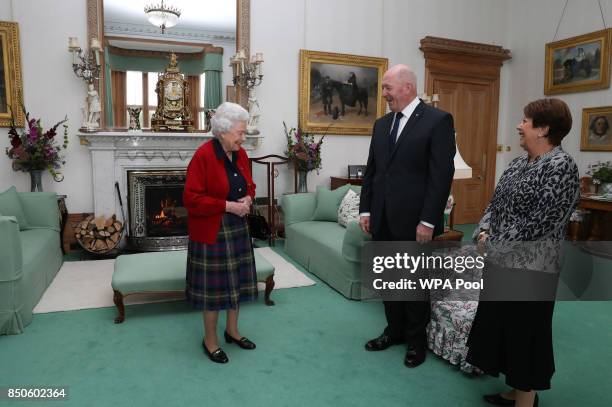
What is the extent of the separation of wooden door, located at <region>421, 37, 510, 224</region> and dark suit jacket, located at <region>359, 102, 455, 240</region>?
4.87m

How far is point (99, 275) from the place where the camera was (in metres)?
4.61

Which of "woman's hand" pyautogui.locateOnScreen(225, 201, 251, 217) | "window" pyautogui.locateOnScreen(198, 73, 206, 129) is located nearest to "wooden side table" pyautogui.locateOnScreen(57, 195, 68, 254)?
"window" pyautogui.locateOnScreen(198, 73, 206, 129)

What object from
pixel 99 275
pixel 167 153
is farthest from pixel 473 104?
pixel 99 275

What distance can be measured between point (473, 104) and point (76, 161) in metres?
5.83

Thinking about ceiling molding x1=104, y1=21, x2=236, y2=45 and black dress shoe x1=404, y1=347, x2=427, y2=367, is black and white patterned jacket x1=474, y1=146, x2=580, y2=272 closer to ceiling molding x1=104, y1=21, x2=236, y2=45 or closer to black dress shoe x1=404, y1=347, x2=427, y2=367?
black dress shoe x1=404, y1=347, x2=427, y2=367

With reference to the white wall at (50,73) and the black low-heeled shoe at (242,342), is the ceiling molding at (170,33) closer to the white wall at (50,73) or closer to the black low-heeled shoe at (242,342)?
the white wall at (50,73)

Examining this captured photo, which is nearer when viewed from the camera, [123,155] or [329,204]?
[329,204]

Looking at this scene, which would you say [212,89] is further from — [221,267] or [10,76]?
[221,267]

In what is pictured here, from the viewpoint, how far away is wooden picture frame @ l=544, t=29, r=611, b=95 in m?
6.20

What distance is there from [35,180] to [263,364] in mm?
3853

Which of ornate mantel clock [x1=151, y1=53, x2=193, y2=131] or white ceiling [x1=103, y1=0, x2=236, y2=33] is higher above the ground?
white ceiling [x1=103, y1=0, x2=236, y2=33]

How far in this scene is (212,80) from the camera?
612 centimetres

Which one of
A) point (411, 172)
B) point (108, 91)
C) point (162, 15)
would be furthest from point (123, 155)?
point (411, 172)

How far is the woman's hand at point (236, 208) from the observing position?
2.69 m
